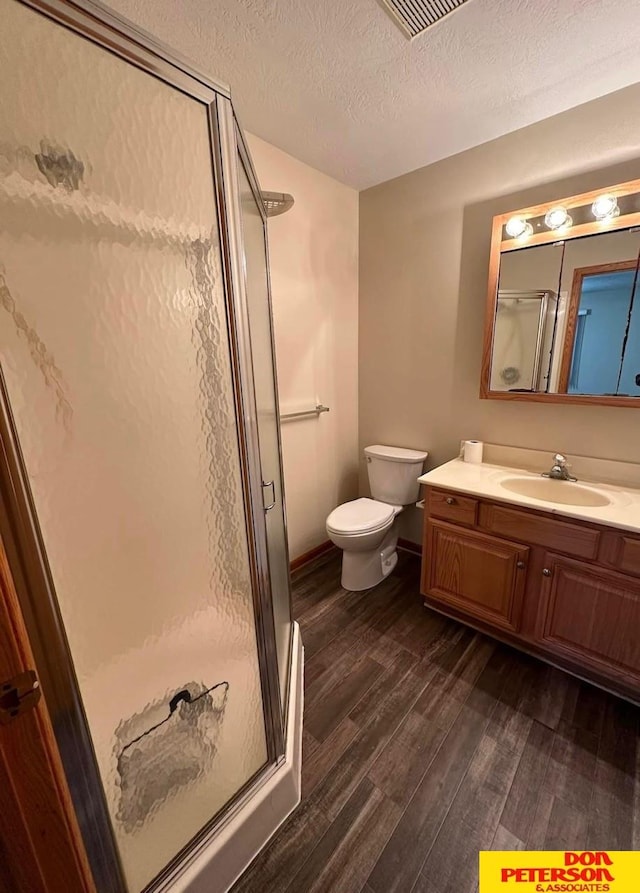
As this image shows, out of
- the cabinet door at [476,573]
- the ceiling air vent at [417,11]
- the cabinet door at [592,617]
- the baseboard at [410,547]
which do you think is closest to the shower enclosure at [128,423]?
the ceiling air vent at [417,11]

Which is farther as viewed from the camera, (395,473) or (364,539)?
(395,473)

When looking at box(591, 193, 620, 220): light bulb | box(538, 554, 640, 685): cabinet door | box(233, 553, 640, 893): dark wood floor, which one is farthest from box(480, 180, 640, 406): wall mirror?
box(233, 553, 640, 893): dark wood floor

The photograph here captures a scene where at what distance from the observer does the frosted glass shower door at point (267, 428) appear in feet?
3.70

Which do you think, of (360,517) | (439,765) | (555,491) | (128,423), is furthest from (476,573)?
(128,423)

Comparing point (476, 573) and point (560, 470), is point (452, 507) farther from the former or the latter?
point (560, 470)

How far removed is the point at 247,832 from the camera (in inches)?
39.6

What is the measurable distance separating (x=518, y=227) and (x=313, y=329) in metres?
1.17

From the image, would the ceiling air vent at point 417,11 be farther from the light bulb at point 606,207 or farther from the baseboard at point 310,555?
the baseboard at point 310,555

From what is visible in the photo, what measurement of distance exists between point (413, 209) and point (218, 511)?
7.03 feet

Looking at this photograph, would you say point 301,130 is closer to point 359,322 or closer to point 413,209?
point 413,209

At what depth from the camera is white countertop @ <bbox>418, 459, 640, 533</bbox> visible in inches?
53.7

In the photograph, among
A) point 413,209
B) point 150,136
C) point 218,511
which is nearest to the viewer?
point 150,136

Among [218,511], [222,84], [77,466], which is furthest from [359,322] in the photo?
[77,466]

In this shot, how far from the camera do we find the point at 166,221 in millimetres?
699
